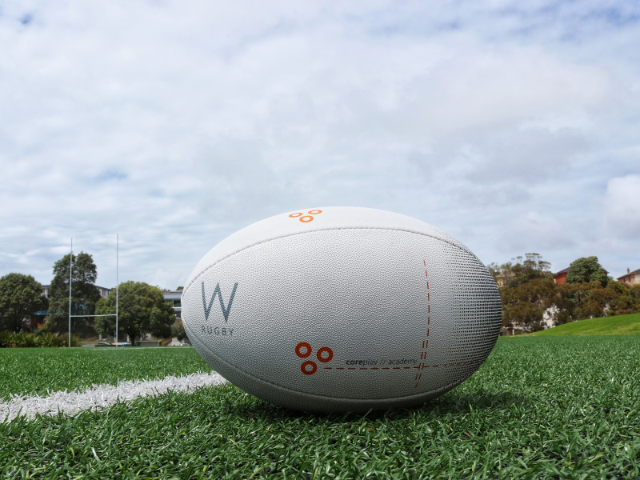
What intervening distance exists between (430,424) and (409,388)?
0.71 ft

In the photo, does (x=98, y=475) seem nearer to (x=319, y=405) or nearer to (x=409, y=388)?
(x=319, y=405)

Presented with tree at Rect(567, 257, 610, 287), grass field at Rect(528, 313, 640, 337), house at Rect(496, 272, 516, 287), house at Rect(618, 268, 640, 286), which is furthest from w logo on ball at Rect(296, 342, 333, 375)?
house at Rect(618, 268, 640, 286)

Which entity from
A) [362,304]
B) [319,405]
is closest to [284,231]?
[362,304]

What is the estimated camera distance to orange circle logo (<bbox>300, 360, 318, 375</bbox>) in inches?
97.3

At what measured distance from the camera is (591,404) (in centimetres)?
293

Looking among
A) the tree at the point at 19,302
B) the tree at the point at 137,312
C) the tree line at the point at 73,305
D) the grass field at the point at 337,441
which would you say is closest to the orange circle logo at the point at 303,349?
the grass field at the point at 337,441

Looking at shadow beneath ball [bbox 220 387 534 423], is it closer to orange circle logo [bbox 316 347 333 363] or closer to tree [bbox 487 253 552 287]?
orange circle logo [bbox 316 347 333 363]

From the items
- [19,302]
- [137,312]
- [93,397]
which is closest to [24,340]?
[19,302]

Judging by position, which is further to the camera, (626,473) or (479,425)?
(479,425)

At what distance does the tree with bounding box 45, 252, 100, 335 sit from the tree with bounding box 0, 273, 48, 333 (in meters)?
2.80

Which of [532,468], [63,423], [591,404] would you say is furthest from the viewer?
[591,404]

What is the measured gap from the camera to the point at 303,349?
8.07 feet

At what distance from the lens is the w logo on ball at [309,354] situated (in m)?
2.44

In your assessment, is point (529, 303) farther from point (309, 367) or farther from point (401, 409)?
point (309, 367)
